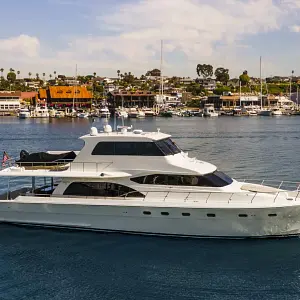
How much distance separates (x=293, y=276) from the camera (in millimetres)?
14555

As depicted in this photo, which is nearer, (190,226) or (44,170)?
(190,226)

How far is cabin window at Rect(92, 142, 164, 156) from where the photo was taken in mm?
17516

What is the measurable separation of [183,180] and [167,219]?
1.43 meters

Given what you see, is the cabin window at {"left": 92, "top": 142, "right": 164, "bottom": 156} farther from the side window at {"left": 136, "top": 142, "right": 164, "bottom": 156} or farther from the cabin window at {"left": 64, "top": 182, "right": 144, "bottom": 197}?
the cabin window at {"left": 64, "top": 182, "right": 144, "bottom": 197}

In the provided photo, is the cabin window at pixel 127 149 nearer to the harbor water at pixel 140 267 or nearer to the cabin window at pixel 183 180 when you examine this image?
the cabin window at pixel 183 180

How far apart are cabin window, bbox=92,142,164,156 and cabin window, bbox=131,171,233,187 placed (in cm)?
82

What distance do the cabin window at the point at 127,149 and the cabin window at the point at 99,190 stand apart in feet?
3.68

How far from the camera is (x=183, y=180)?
17250 mm

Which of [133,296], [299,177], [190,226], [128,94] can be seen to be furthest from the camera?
[128,94]

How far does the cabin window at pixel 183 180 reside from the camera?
17.2m

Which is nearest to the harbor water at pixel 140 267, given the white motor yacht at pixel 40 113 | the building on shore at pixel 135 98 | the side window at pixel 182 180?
the side window at pixel 182 180

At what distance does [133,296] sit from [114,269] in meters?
1.79

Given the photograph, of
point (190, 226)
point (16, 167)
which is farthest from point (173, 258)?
point (16, 167)

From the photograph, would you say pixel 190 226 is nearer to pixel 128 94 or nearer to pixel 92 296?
pixel 92 296
